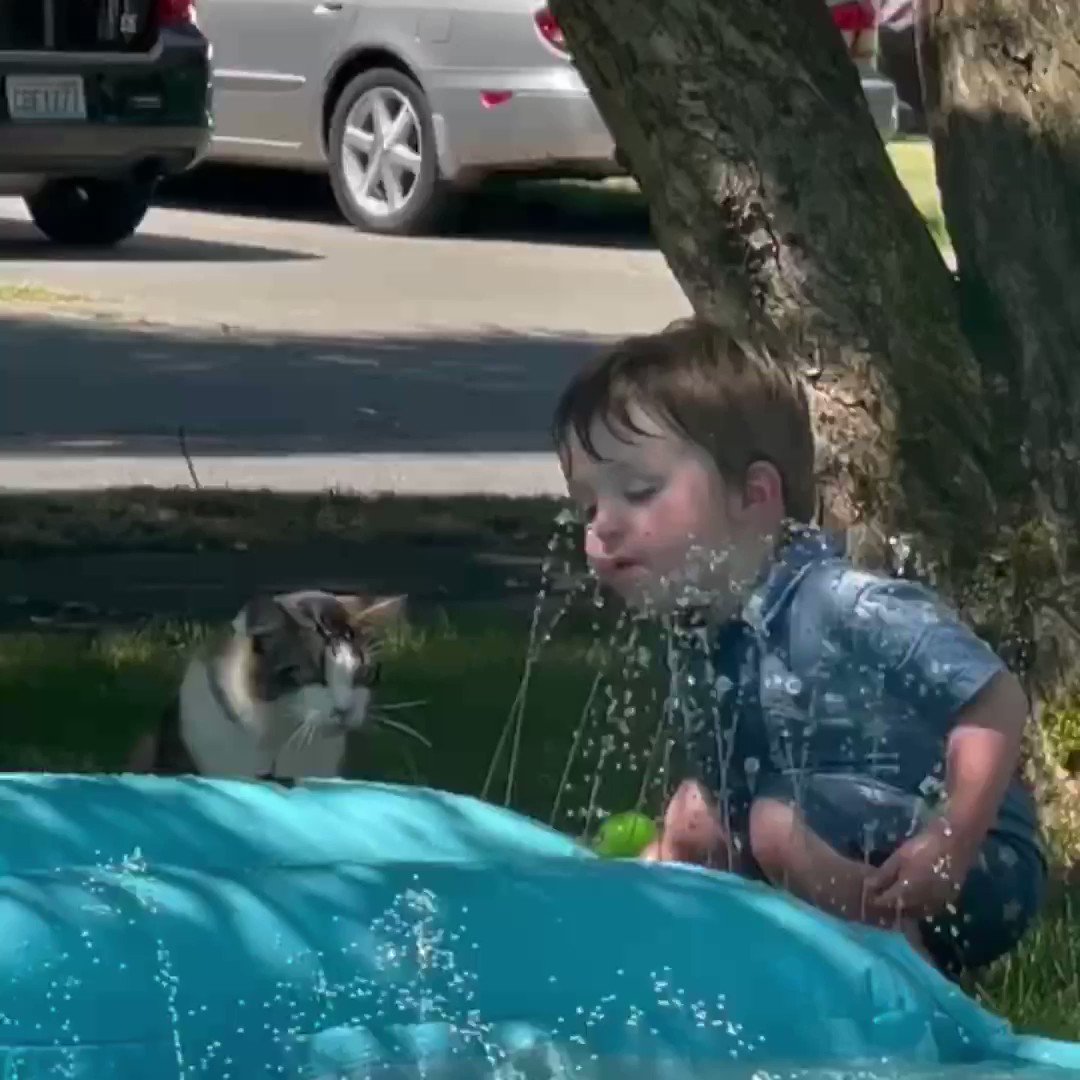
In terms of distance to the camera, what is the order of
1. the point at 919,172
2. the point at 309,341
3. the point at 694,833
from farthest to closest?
1. the point at 919,172
2. the point at 309,341
3. the point at 694,833

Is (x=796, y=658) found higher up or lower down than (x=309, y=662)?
higher up

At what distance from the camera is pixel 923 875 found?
11.8ft

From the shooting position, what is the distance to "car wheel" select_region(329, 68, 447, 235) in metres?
14.9

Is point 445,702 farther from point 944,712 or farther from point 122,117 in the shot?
point 122,117

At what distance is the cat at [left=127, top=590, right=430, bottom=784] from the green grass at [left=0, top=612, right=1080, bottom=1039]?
28cm

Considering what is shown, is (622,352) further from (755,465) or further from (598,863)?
(598,863)

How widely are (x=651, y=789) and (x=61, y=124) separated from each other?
8.69 m

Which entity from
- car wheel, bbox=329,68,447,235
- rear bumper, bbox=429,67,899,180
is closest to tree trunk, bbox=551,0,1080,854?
rear bumper, bbox=429,67,899,180

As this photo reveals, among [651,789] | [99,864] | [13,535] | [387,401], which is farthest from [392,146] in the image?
[99,864]

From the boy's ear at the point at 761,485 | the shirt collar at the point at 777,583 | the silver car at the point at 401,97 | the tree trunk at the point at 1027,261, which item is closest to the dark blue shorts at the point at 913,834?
the shirt collar at the point at 777,583

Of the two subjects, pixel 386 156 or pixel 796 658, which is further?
pixel 386 156

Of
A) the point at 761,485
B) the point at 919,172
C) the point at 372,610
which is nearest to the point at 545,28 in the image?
the point at 919,172

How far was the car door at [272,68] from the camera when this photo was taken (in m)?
15.3

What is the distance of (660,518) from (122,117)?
1023 centimetres
